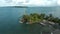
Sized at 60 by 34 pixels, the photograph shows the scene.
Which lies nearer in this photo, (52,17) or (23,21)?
(52,17)

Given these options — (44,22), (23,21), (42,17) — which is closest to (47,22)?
(44,22)

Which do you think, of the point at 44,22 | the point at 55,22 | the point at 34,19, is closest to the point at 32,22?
the point at 34,19

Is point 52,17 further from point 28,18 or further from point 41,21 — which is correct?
point 28,18

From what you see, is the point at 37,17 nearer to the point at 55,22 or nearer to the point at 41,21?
the point at 41,21

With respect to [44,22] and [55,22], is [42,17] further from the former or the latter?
[55,22]

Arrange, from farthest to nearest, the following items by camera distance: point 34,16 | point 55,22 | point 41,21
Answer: point 34,16 < point 41,21 < point 55,22

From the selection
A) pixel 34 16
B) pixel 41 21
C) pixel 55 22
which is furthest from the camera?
pixel 34 16

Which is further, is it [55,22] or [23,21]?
[23,21]
